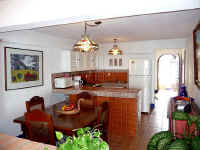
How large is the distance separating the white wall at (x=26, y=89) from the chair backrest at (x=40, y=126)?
1509 millimetres

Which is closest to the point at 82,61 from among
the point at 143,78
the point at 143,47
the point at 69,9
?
the point at 143,78

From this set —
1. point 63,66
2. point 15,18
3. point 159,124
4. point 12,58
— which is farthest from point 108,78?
point 15,18

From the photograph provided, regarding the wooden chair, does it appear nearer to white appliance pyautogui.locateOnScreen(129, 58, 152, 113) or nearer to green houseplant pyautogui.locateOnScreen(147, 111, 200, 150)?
green houseplant pyautogui.locateOnScreen(147, 111, 200, 150)

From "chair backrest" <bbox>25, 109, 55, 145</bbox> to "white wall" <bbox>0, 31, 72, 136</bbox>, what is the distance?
1.51m

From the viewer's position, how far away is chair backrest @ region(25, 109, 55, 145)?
171cm

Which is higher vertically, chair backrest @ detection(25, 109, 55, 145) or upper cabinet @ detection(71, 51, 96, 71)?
upper cabinet @ detection(71, 51, 96, 71)

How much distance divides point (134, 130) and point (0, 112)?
2719mm

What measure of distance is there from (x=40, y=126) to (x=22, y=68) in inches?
73.5

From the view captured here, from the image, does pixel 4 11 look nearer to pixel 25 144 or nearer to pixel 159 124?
pixel 25 144

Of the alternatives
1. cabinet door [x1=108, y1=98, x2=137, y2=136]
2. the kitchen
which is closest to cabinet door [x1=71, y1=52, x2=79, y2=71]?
the kitchen

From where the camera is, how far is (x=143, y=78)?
511cm

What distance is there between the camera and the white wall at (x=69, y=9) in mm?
1113

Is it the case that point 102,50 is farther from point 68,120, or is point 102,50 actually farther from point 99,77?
point 68,120

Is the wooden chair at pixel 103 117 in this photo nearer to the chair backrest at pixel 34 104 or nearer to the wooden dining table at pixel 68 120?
the wooden dining table at pixel 68 120
